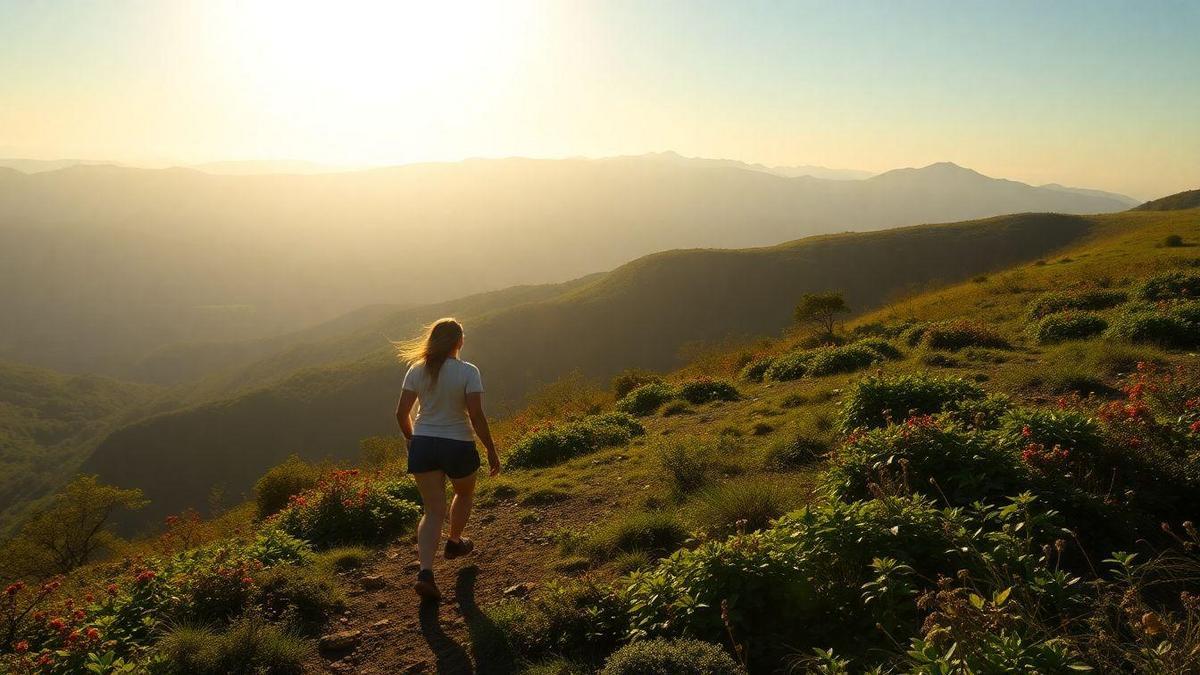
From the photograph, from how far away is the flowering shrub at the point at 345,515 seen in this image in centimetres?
718

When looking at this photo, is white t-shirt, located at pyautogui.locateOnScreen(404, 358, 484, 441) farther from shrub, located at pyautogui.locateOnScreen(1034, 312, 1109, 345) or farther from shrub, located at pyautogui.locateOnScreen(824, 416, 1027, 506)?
shrub, located at pyautogui.locateOnScreen(1034, 312, 1109, 345)

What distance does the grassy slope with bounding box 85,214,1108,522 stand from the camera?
66.8 metres

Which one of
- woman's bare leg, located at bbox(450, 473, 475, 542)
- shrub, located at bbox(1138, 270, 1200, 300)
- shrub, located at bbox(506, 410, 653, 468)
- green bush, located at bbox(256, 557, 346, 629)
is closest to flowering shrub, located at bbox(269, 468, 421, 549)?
green bush, located at bbox(256, 557, 346, 629)

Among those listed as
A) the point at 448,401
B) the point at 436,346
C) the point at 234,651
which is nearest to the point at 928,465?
the point at 448,401

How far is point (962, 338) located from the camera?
13.0 m

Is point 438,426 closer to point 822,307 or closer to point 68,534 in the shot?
point 822,307

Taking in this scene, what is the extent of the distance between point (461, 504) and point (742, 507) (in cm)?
247

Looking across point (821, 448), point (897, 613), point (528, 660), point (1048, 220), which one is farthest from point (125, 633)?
point (1048, 220)

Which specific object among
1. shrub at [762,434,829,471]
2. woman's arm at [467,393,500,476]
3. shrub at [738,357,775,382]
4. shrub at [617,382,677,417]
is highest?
woman's arm at [467,393,500,476]

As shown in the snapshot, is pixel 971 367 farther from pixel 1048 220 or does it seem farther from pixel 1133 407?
pixel 1048 220

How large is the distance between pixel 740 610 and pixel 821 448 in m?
4.15

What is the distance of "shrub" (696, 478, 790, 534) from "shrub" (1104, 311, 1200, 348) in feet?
29.2

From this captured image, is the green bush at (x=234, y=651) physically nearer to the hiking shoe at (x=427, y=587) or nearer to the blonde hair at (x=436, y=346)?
the hiking shoe at (x=427, y=587)

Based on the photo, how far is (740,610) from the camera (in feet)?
11.6
